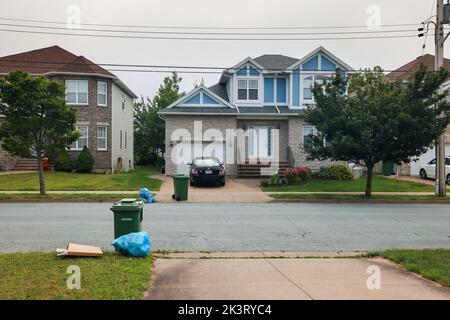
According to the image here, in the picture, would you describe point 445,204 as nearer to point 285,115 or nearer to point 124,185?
point 285,115

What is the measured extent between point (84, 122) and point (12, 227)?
831 inches

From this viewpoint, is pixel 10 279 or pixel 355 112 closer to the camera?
pixel 10 279

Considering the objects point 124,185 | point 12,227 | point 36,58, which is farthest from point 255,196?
point 36,58

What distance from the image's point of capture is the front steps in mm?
29442

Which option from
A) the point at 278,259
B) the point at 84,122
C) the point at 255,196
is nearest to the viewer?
the point at 278,259

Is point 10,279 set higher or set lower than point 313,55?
lower

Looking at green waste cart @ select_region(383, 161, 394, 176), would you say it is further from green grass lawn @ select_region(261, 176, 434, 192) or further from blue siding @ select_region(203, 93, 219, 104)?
blue siding @ select_region(203, 93, 219, 104)

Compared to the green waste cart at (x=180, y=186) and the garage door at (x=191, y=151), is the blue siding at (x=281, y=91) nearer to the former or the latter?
the garage door at (x=191, y=151)

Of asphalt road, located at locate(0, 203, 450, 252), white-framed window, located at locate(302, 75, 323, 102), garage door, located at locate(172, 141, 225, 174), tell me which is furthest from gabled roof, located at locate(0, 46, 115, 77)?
asphalt road, located at locate(0, 203, 450, 252)

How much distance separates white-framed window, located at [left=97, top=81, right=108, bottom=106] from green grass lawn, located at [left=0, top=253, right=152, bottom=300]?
84.6ft

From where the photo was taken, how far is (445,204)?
1952cm

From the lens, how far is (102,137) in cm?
3322

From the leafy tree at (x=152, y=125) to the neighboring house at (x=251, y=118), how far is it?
15.6 meters

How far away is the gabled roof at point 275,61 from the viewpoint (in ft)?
106
